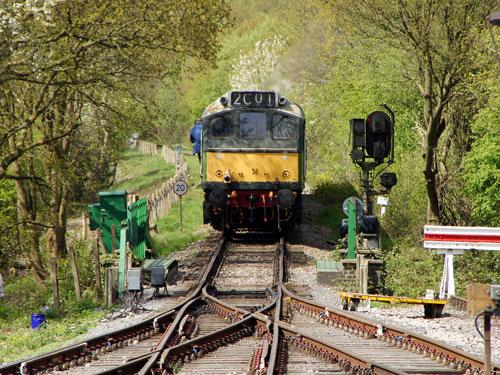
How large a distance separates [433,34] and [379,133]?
4.80 m

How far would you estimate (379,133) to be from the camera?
12953 mm

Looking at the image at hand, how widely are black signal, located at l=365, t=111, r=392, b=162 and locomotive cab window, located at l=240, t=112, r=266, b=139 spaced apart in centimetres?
426

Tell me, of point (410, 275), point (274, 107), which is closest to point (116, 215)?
point (274, 107)

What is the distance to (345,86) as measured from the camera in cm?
3148

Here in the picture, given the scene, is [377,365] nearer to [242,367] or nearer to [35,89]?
[242,367]

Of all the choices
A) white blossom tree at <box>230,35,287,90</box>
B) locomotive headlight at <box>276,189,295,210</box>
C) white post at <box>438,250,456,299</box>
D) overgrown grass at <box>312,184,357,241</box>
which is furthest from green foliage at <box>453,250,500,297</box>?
white blossom tree at <box>230,35,287,90</box>

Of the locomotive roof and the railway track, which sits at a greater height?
the locomotive roof

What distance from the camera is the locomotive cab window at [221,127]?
1688 centimetres

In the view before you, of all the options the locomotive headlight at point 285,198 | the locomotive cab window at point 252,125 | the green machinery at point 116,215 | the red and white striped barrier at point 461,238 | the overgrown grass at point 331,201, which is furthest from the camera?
the overgrown grass at point 331,201

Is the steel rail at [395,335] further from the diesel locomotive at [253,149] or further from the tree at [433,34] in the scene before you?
the tree at [433,34]

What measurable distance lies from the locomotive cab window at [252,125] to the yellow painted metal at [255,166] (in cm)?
47

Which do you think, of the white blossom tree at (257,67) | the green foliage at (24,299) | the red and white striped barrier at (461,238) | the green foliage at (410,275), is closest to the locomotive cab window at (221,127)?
the green foliage at (410,275)

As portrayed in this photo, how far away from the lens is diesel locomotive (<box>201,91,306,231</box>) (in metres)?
16.7

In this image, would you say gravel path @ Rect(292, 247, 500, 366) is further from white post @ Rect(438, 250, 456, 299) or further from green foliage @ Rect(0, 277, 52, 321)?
green foliage @ Rect(0, 277, 52, 321)
